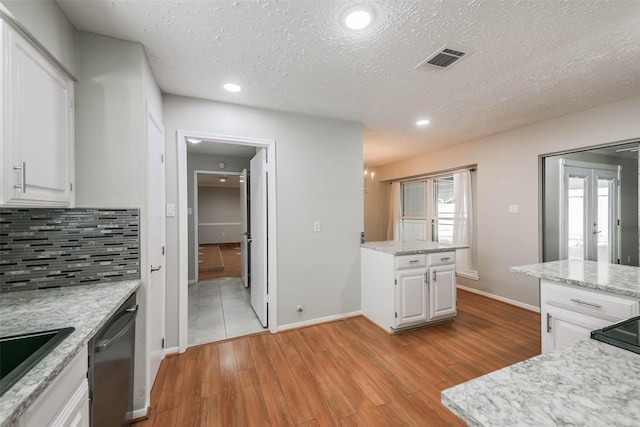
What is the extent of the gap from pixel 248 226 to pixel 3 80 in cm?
301

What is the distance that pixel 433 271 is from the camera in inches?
109

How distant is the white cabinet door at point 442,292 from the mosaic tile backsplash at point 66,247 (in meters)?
2.69

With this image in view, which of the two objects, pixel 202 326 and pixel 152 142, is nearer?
pixel 152 142

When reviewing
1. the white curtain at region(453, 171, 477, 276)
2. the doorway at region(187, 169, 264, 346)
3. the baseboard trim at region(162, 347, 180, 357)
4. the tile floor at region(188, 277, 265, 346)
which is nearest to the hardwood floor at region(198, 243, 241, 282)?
the doorway at region(187, 169, 264, 346)

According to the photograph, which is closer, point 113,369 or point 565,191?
point 113,369

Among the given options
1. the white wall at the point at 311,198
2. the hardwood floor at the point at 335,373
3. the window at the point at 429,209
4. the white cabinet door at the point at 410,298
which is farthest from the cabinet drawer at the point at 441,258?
the window at the point at 429,209

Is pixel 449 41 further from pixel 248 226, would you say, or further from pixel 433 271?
pixel 248 226

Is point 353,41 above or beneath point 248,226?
above

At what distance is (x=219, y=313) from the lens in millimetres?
3211

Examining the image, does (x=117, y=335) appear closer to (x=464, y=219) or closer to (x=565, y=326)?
(x=565, y=326)

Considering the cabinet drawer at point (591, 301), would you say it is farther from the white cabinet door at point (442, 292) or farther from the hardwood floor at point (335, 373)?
the white cabinet door at point (442, 292)

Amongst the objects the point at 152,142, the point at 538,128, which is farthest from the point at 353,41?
the point at 538,128

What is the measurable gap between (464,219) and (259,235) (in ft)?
11.0

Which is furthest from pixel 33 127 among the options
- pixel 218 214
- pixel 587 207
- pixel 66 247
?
pixel 218 214
